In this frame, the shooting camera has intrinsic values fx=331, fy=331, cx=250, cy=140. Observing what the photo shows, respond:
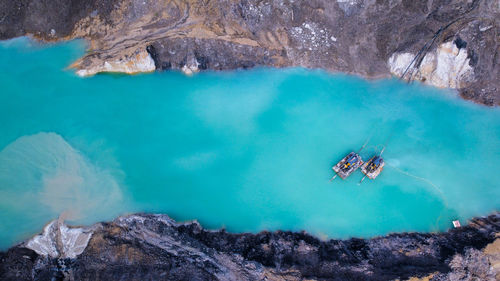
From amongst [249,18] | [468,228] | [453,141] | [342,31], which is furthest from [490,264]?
[249,18]

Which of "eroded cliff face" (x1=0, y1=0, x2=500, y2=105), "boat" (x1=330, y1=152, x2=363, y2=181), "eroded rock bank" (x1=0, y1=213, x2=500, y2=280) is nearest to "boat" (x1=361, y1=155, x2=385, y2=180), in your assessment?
"boat" (x1=330, y1=152, x2=363, y2=181)

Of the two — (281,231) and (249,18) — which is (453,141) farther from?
(249,18)

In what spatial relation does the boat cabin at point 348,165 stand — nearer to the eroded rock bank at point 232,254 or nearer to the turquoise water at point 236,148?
the turquoise water at point 236,148

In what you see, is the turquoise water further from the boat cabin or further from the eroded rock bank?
the eroded rock bank

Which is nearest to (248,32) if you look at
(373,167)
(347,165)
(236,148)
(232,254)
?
(236,148)

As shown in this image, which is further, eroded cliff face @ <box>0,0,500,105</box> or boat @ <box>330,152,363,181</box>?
eroded cliff face @ <box>0,0,500,105</box>

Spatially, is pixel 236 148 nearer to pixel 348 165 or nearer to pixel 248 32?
pixel 348 165
